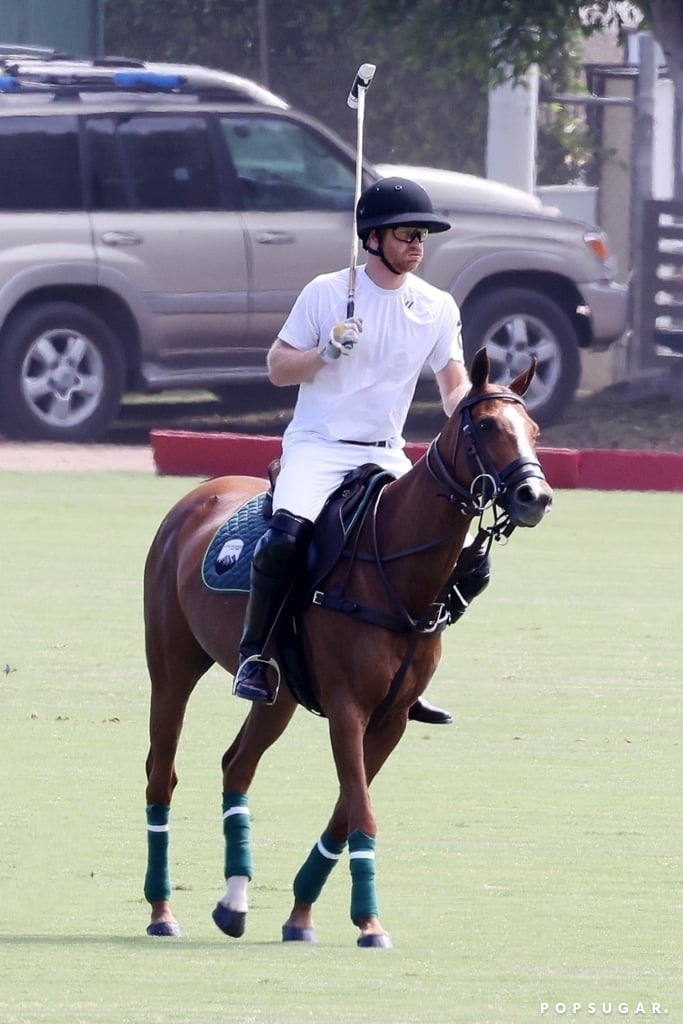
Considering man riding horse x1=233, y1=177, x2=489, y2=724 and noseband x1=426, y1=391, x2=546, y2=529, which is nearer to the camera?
noseband x1=426, y1=391, x2=546, y2=529

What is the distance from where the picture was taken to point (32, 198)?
1816 centimetres

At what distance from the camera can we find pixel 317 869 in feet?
21.7

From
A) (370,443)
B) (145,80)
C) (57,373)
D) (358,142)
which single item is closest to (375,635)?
(370,443)

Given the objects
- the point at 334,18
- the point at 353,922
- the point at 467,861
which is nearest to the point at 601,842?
the point at 467,861

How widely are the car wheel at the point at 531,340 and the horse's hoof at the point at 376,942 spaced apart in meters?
12.5

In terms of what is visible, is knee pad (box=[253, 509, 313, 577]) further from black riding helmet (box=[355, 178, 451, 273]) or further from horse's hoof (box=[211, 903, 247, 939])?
horse's hoof (box=[211, 903, 247, 939])

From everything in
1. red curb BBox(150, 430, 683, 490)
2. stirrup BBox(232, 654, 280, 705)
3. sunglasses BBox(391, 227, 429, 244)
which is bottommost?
red curb BBox(150, 430, 683, 490)

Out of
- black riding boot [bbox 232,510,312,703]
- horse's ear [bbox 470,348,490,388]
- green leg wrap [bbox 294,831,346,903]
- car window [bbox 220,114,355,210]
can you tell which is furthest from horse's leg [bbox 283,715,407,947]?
car window [bbox 220,114,355,210]

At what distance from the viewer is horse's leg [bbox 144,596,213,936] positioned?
6.98m

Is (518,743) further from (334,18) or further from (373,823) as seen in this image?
(334,18)

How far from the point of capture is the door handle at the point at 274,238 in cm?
1848

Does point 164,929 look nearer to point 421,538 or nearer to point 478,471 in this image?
point 421,538

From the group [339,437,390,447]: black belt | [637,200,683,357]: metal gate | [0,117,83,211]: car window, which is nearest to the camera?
[339,437,390,447]: black belt

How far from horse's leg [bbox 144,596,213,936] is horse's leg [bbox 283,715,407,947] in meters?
0.48
